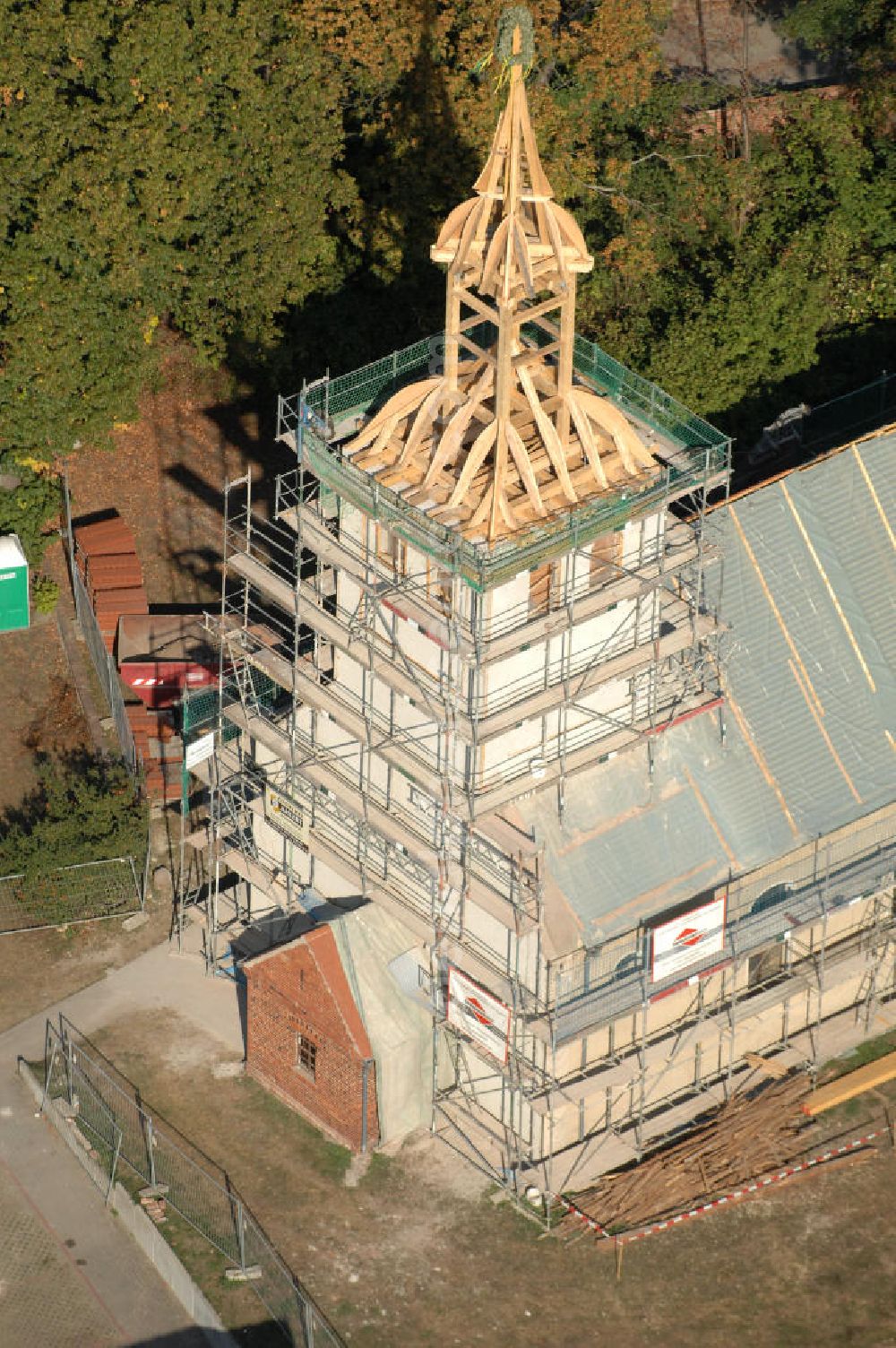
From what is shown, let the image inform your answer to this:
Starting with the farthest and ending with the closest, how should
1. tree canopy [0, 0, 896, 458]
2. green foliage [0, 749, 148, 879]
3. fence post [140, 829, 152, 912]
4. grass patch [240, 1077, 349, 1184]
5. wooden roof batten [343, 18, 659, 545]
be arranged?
1. tree canopy [0, 0, 896, 458]
2. fence post [140, 829, 152, 912]
3. green foliage [0, 749, 148, 879]
4. grass patch [240, 1077, 349, 1184]
5. wooden roof batten [343, 18, 659, 545]

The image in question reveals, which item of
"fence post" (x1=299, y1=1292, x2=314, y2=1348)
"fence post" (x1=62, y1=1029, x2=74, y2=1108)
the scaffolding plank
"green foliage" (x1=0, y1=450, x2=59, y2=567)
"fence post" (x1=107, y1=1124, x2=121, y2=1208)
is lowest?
"fence post" (x1=299, y1=1292, x2=314, y2=1348)

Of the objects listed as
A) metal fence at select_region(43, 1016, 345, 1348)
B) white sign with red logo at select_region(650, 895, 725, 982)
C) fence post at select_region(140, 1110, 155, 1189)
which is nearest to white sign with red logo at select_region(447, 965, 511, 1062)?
white sign with red logo at select_region(650, 895, 725, 982)

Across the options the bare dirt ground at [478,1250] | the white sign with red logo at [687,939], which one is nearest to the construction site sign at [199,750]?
the bare dirt ground at [478,1250]

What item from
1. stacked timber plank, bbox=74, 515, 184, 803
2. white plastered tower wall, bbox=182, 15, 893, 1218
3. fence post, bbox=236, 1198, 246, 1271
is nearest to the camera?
white plastered tower wall, bbox=182, 15, 893, 1218

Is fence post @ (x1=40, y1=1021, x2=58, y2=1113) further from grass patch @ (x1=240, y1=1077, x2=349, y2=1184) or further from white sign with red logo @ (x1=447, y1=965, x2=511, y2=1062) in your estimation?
white sign with red logo @ (x1=447, y1=965, x2=511, y2=1062)

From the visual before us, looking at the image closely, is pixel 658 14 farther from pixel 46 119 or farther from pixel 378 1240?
pixel 378 1240

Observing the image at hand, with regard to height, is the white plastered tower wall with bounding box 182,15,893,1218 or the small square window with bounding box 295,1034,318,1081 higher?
the white plastered tower wall with bounding box 182,15,893,1218

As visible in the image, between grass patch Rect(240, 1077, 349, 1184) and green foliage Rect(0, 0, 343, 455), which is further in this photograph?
green foliage Rect(0, 0, 343, 455)
